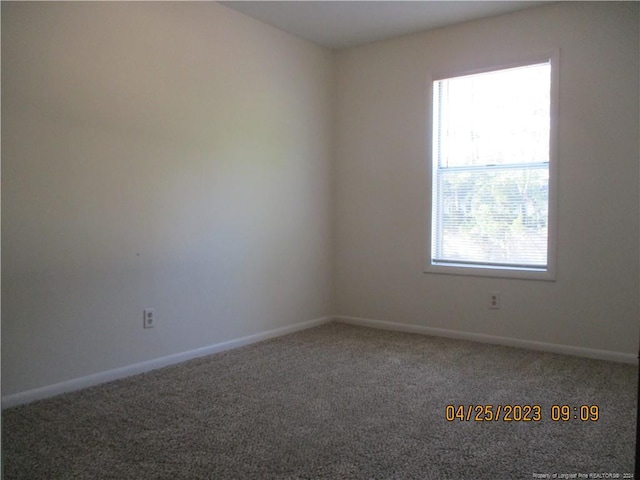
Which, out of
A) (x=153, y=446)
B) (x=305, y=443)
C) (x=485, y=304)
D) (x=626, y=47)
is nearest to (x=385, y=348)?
(x=485, y=304)

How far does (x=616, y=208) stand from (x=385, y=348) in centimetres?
186

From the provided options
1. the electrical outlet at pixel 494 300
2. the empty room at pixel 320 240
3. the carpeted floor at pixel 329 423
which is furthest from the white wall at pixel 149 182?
the electrical outlet at pixel 494 300

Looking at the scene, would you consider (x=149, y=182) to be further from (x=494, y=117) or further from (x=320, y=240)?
(x=494, y=117)

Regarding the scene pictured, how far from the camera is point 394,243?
4680mm

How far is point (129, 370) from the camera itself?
3.34 m

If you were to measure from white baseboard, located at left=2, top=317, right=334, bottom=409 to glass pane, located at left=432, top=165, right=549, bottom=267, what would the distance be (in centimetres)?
150

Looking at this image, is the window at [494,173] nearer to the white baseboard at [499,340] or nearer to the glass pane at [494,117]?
the glass pane at [494,117]

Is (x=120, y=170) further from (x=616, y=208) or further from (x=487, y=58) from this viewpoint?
(x=616, y=208)

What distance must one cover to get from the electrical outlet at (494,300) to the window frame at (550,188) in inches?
5.8

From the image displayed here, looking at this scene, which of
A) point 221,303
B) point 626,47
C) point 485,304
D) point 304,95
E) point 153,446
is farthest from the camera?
point 304,95

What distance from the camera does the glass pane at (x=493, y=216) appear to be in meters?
3.98

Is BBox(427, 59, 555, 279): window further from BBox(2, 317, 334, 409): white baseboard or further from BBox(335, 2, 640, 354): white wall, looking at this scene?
BBox(2, 317, 334, 409): white baseboard

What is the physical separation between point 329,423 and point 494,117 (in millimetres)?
2750
